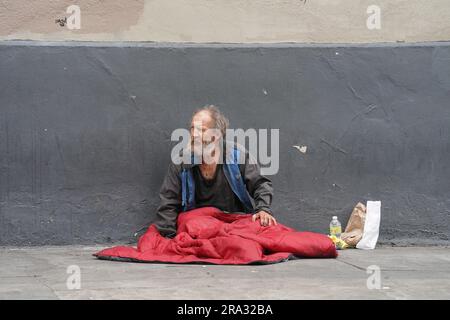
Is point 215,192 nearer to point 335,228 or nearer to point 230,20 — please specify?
point 335,228

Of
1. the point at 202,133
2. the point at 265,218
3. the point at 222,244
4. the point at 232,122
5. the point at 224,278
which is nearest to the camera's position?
the point at 224,278

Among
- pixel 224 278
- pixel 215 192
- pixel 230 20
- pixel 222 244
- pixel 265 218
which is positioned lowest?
pixel 224 278

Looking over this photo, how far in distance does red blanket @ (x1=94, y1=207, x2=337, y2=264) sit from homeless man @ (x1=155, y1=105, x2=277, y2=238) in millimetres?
173

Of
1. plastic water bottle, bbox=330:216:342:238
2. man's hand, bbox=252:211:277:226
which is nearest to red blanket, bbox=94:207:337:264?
man's hand, bbox=252:211:277:226

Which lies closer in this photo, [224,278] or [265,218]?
[224,278]

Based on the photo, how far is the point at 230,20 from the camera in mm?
6410

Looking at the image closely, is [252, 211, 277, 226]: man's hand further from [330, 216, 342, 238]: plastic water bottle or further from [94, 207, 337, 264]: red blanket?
[330, 216, 342, 238]: plastic water bottle

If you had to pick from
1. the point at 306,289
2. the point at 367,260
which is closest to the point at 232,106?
the point at 367,260

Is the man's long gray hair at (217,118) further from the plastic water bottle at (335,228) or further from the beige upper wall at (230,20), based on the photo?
the plastic water bottle at (335,228)

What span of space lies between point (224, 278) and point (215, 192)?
1272mm

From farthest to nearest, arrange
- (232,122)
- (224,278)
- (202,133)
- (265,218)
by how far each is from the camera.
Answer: (232,122) → (202,133) → (265,218) → (224,278)

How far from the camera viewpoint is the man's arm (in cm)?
603

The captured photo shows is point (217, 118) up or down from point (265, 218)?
up

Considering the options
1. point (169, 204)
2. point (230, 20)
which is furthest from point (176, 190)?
point (230, 20)
